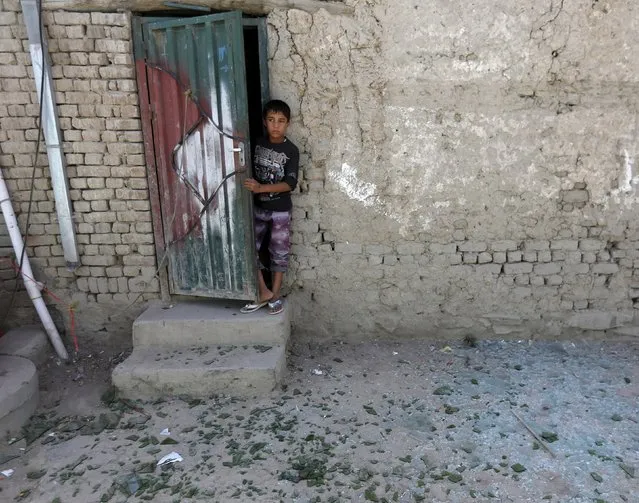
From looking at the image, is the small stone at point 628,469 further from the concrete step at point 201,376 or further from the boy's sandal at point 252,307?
the boy's sandal at point 252,307

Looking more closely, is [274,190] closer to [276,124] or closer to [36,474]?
[276,124]

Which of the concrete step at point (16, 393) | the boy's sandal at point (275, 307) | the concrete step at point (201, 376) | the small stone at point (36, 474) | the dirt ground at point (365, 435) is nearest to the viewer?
the dirt ground at point (365, 435)

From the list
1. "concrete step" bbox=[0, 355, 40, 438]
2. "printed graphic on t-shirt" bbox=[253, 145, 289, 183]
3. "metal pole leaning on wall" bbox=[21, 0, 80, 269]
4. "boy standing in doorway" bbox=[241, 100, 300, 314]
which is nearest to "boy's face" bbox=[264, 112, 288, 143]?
"boy standing in doorway" bbox=[241, 100, 300, 314]

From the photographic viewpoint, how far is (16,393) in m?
3.08

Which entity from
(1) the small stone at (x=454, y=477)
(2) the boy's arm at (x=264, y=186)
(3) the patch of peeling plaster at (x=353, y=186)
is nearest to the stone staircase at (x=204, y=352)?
(2) the boy's arm at (x=264, y=186)

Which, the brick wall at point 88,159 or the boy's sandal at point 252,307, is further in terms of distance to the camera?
the boy's sandal at point 252,307

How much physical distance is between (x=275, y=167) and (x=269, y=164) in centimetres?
5

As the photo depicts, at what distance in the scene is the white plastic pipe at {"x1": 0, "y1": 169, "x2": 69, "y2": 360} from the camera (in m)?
3.56

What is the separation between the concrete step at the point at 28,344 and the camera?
141 inches

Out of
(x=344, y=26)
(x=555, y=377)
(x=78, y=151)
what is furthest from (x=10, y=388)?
(x=555, y=377)

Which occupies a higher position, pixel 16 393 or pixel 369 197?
pixel 369 197

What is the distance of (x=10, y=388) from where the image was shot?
10.1 ft

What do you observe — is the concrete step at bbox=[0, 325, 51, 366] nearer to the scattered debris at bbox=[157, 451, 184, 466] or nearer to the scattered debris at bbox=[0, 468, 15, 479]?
the scattered debris at bbox=[0, 468, 15, 479]

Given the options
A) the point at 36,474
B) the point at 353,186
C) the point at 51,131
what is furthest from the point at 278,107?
the point at 36,474
